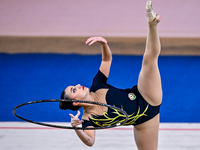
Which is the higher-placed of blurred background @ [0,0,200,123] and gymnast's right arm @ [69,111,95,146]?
blurred background @ [0,0,200,123]

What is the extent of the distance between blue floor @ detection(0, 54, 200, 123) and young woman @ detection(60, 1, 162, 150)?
131cm

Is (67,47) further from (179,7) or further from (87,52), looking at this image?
(179,7)

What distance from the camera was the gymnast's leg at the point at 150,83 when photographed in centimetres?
165

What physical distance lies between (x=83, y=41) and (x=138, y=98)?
8.37ft

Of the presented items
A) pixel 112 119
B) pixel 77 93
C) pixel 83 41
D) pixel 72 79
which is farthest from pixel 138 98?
pixel 83 41

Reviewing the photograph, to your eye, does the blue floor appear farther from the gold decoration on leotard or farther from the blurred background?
the gold decoration on leotard

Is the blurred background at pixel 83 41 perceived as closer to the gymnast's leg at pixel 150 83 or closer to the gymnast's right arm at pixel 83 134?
the gymnast's leg at pixel 150 83

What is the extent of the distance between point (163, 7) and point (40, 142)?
3065 mm

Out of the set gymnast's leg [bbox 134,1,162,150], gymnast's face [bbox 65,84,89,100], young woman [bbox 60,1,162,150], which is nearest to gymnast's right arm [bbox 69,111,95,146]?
young woman [bbox 60,1,162,150]

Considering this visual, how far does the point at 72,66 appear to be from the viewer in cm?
396

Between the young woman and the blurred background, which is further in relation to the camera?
the blurred background

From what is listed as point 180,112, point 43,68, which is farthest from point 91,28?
point 180,112

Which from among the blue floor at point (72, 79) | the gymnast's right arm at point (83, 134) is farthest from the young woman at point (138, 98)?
the blue floor at point (72, 79)

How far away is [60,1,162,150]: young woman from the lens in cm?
171
